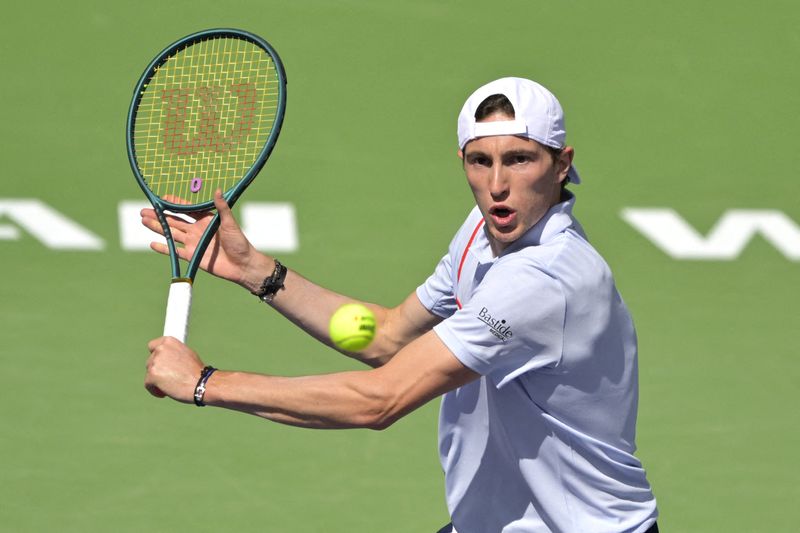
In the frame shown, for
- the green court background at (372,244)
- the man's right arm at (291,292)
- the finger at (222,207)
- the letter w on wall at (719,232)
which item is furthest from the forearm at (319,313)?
the letter w on wall at (719,232)

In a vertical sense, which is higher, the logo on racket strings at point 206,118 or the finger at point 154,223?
the logo on racket strings at point 206,118

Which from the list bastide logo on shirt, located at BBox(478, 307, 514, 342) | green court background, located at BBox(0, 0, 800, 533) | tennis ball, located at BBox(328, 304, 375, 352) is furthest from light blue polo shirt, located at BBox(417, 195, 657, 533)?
green court background, located at BBox(0, 0, 800, 533)

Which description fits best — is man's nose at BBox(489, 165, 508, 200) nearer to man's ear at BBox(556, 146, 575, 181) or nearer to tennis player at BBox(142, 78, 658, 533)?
tennis player at BBox(142, 78, 658, 533)

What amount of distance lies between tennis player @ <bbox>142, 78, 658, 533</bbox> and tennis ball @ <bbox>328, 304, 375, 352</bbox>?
584 mm

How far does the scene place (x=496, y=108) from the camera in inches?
196

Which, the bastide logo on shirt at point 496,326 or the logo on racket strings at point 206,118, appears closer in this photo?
the bastide logo on shirt at point 496,326

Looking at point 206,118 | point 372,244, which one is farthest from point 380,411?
point 372,244

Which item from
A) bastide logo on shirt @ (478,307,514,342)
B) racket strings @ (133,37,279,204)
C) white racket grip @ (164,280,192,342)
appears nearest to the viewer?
bastide logo on shirt @ (478,307,514,342)

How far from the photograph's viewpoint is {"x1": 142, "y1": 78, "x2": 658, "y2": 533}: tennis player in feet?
Answer: 15.9

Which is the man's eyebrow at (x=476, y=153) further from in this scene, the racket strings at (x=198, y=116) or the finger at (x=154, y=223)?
the racket strings at (x=198, y=116)

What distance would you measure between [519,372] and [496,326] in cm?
20

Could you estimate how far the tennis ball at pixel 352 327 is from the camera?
5797 mm

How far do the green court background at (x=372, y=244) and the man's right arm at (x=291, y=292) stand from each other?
61.3 inches

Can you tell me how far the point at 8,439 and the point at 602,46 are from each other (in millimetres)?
4483
